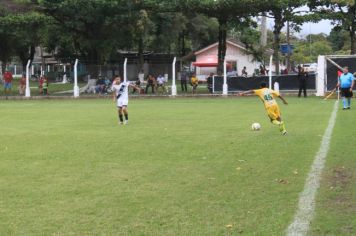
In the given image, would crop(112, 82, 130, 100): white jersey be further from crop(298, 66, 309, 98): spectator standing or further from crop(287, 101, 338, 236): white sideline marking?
crop(298, 66, 309, 98): spectator standing

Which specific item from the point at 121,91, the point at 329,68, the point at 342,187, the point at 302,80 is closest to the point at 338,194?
the point at 342,187

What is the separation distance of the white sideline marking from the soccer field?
9 cm

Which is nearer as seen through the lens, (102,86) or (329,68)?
(329,68)

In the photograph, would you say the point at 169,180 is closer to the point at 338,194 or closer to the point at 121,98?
the point at 338,194

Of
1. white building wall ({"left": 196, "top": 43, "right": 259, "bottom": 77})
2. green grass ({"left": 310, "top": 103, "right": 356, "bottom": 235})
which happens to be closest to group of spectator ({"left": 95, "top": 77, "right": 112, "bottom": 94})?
green grass ({"left": 310, "top": 103, "right": 356, "bottom": 235})

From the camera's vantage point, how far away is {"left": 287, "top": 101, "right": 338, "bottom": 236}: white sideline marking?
6.07 meters

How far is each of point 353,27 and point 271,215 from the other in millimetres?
33178

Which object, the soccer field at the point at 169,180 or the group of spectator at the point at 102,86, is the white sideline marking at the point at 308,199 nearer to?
the soccer field at the point at 169,180

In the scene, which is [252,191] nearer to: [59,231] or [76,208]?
[76,208]

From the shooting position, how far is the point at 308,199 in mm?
7387

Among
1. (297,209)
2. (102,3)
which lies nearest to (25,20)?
(102,3)

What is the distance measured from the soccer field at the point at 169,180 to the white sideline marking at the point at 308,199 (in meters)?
0.09

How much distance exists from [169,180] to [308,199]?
224cm

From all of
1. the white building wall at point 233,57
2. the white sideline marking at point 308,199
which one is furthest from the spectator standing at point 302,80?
the white building wall at point 233,57
